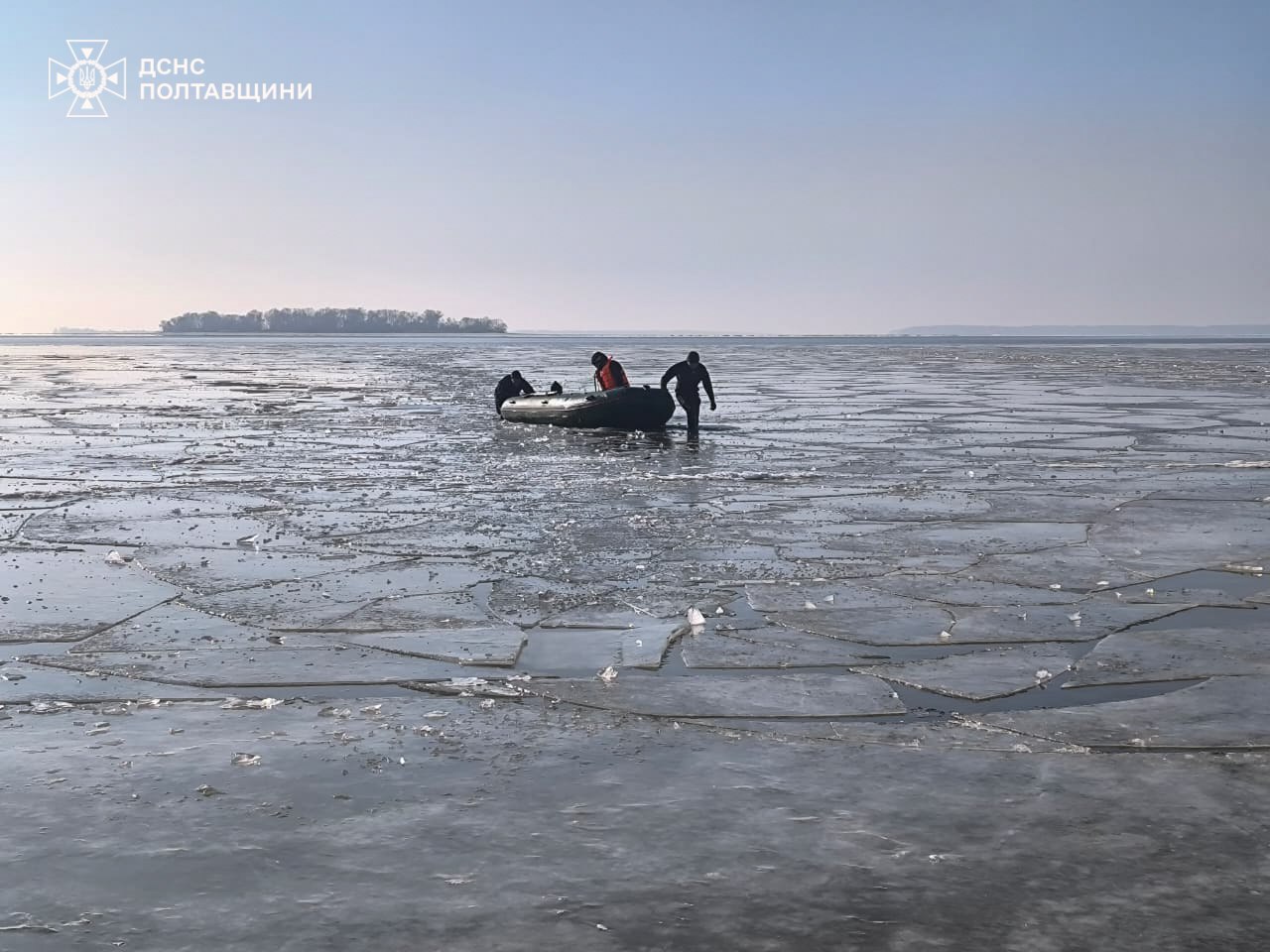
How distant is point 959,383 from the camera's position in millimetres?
37781

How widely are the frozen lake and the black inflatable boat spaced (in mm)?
5766

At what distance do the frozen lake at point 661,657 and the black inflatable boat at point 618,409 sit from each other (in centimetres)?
577

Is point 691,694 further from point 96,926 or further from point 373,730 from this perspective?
point 96,926

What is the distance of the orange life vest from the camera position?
69.7 feet

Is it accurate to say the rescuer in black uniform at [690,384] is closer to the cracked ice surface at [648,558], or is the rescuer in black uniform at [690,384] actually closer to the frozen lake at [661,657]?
the cracked ice surface at [648,558]

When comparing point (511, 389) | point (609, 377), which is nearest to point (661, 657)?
point (609, 377)

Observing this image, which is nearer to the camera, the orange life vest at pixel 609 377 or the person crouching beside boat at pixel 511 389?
the orange life vest at pixel 609 377

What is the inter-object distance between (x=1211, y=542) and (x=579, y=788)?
22.3 ft

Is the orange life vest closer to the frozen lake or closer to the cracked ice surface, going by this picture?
the cracked ice surface

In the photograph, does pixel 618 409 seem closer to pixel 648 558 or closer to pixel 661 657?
pixel 648 558

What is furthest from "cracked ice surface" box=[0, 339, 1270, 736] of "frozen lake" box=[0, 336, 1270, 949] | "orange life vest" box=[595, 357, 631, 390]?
"orange life vest" box=[595, 357, 631, 390]

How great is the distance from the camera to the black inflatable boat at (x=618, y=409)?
66.7 feet

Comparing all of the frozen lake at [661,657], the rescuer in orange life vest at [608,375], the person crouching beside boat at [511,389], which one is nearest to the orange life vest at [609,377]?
the rescuer in orange life vest at [608,375]

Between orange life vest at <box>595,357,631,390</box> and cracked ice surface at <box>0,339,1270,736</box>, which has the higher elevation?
orange life vest at <box>595,357,631,390</box>
